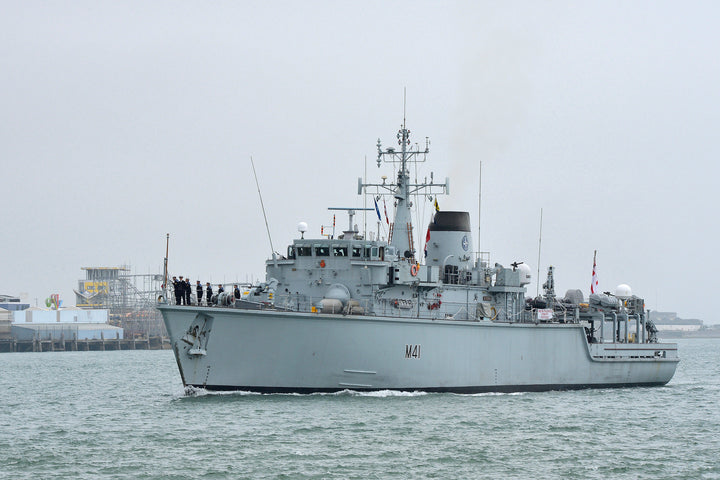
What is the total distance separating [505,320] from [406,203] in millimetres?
6346

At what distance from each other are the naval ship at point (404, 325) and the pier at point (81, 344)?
9135 cm

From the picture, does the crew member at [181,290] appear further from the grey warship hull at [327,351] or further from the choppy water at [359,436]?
the choppy water at [359,436]

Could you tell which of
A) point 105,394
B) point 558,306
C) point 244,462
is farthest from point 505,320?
point 244,462

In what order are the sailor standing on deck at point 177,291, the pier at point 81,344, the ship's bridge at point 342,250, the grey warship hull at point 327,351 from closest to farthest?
1. the grey warship hull at point 327,351
2. the sailor standing on deck at point 177,291
3. the ship's bridge at point 342,250
4. the pier at point 81,344

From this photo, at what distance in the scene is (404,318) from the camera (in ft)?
114

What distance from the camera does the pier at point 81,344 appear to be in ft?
404

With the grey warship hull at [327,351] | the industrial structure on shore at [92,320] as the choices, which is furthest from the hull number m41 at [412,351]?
the industrial structure on shore at [92,320]

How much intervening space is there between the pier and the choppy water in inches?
3456

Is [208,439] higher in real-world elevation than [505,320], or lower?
lower

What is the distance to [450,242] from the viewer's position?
1602 inches

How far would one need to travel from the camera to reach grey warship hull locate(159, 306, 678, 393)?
33.3 meters

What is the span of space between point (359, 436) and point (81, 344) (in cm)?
10696

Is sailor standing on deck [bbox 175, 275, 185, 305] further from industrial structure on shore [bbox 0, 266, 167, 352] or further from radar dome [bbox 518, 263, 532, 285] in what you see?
industrial structure on shore [bbox 0, 266, 167, 352]

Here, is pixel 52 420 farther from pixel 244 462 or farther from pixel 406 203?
pixel 406 203
